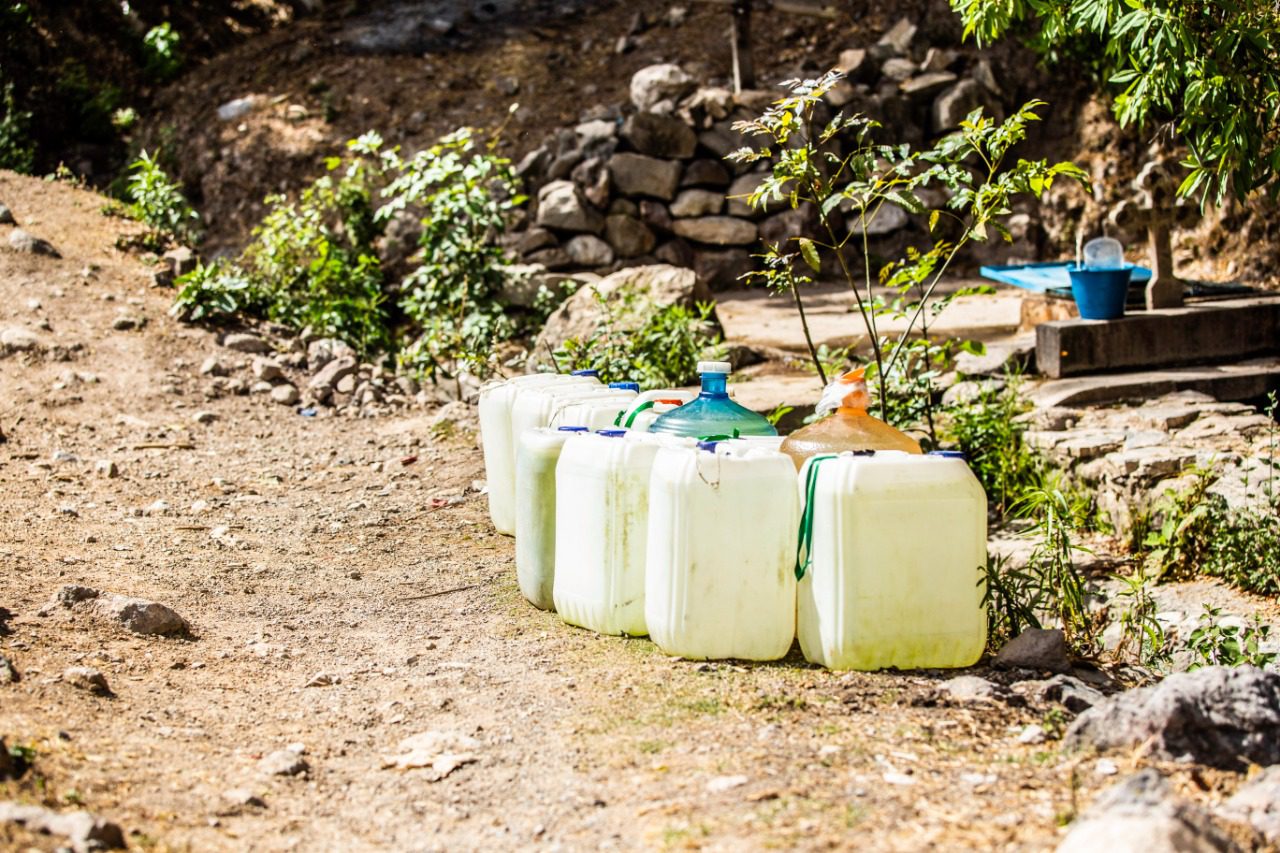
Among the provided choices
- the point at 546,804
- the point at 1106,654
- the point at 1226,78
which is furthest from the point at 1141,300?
the point at 546,804

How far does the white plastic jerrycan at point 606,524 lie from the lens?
374cm

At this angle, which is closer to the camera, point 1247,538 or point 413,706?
point 413,706

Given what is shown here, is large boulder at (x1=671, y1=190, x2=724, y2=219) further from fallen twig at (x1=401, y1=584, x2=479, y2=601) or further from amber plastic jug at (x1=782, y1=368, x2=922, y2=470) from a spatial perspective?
amber plastic jug at (x1=782, y1=368, x2=922, y2=470)

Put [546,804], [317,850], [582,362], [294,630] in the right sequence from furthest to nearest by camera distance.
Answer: [582,362], [294,630], [546,804], [317,850]

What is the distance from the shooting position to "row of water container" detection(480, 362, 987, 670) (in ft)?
11.1

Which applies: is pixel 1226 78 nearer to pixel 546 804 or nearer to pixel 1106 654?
pixel 1106 654

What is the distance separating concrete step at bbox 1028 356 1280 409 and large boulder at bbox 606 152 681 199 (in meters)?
4.59

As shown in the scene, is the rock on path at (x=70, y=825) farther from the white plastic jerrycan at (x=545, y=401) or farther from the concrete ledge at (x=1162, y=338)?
the concrete ledge at (x=1162, y=338)

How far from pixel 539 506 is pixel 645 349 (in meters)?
→ 3.00

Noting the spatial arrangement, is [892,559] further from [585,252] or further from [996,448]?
[585,252]

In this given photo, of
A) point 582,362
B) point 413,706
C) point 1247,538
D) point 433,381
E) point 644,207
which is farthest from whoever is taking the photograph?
point 644,207

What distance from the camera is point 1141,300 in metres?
7.56

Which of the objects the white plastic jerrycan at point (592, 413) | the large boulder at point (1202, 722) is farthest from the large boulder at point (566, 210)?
the large boulder at point (1202, 722)

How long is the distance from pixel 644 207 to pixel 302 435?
13.9ft
